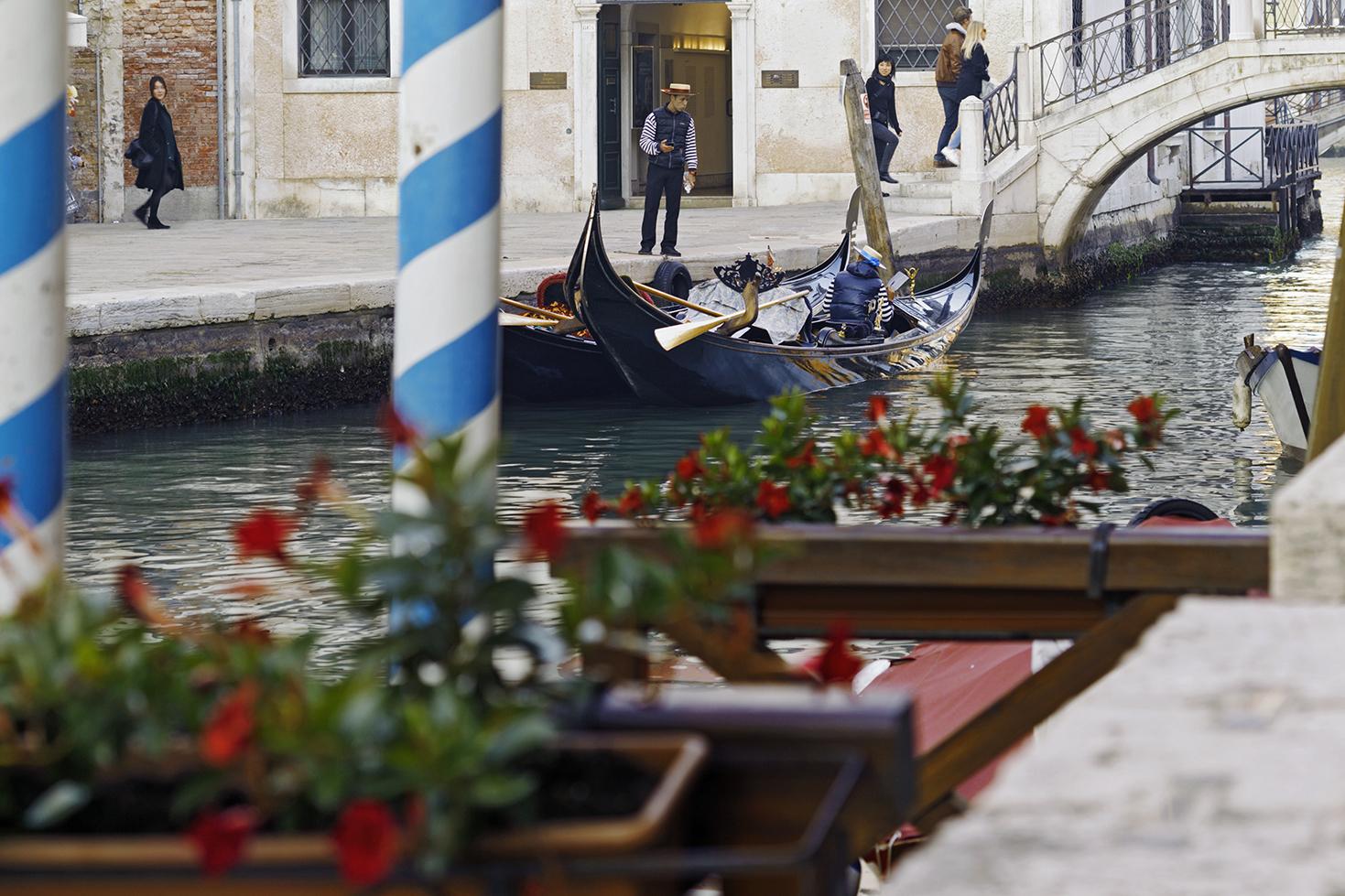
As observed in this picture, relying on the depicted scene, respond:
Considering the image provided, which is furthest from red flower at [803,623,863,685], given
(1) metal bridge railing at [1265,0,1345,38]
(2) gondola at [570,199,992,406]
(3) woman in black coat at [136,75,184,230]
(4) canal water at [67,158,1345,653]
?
(1) metal bridge railing at [1265,0,1345,38]

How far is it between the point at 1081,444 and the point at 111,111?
12254mm

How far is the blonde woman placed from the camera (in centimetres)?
1360

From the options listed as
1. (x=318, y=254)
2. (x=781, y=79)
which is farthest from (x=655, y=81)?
(x=318, y=254)

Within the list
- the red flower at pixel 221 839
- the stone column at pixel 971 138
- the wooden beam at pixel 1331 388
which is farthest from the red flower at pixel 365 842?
the stone column at pixel 971 138

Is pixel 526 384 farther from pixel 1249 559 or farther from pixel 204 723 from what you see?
pixel 204 723

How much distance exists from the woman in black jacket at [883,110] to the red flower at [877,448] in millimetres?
11814

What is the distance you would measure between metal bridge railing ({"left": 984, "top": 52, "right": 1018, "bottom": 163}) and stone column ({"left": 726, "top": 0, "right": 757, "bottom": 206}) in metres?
→ 1.66

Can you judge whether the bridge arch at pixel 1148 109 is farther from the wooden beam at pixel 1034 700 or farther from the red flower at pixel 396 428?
the red flower at pixel 396 428

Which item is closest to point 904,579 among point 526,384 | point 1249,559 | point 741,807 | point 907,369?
point 1249,559

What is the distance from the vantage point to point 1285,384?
733 cm

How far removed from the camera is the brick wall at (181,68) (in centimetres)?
1360

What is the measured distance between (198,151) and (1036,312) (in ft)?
17.9

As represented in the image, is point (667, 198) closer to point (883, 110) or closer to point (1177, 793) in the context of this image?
point (883, 110)

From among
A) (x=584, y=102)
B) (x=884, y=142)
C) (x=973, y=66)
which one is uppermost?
Result: (x=973, y=66)
